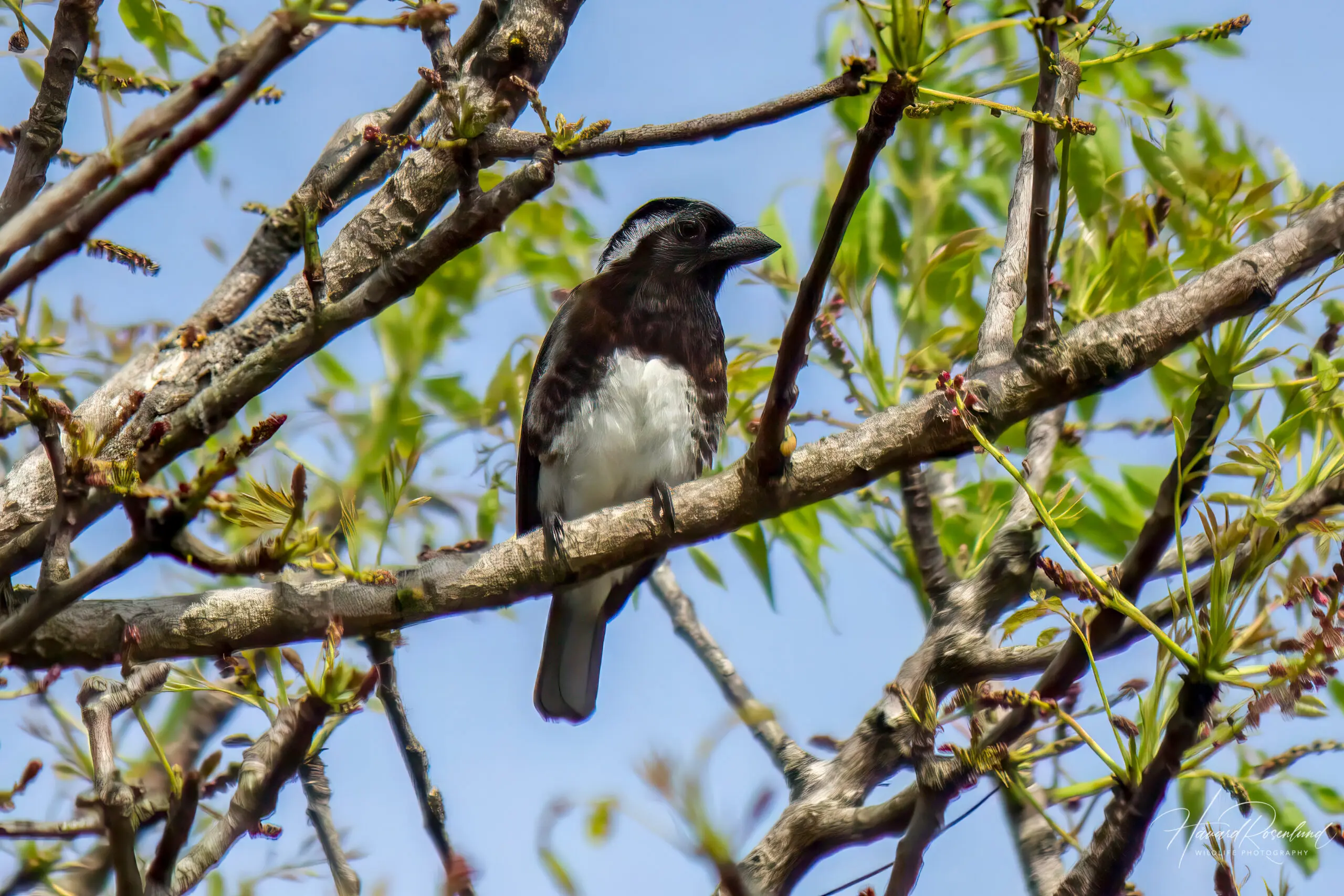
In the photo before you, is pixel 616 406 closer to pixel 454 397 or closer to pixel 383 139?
pixel 454 397

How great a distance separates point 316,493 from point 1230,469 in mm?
2628

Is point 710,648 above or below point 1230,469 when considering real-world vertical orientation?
above

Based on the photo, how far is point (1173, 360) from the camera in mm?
3811

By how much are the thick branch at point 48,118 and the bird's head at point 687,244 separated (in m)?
2.81

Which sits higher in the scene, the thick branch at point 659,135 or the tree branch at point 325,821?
the thick branch at point 659,135

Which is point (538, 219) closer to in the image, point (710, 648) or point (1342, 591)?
point (710, 648)

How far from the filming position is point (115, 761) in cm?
229

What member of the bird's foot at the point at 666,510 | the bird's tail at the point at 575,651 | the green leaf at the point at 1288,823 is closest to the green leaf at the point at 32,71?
the bird's foot at the point at 666,510

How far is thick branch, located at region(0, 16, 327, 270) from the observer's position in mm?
1350

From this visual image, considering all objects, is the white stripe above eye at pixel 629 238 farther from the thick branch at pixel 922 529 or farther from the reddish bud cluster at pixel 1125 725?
the reddish bud cluster at pixel 1125 725

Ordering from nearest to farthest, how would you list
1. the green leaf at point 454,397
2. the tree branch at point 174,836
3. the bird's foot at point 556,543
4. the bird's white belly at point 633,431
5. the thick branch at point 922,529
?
the tree branch at point 174,836 < the bird's foot at point 556,543 < the thick branch at point 922,529 < the green leaf at point 454,397 < the bird's white belly at point 633,431


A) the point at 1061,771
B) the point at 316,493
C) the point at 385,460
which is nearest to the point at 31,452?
the point at 316,493

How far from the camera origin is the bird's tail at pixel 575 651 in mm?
5180

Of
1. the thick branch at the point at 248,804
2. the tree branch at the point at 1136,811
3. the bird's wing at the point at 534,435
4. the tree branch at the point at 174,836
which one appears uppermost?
the bird's wing at the point at 534,435
